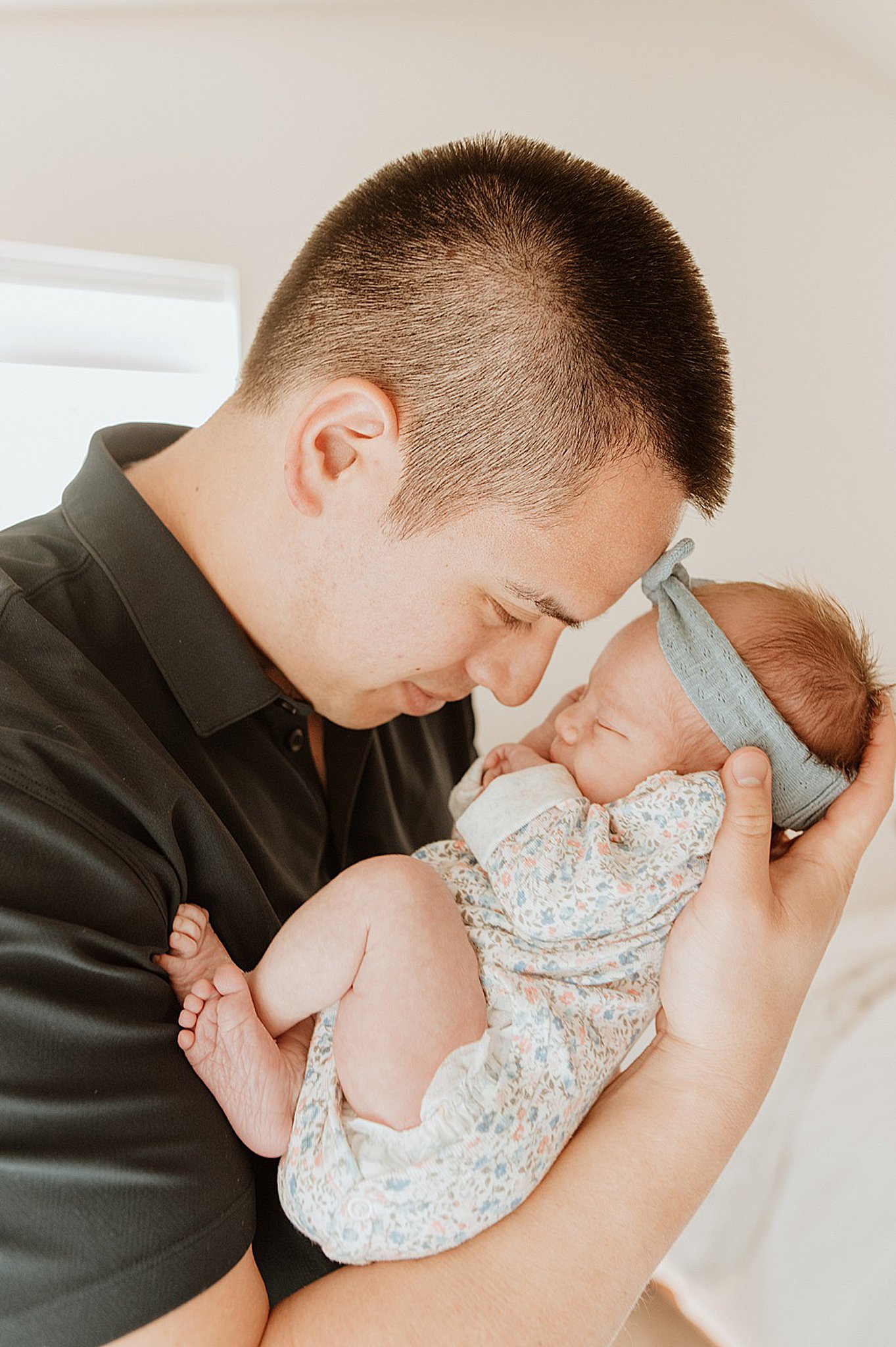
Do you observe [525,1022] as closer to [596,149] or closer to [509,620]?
[509,620]

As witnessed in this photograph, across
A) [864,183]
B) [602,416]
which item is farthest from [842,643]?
[864,183]

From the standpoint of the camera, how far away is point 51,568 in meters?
1.11

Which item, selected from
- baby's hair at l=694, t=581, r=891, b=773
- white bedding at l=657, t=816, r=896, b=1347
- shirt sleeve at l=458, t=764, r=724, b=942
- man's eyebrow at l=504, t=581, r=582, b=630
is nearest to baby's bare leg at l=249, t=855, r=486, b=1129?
shirt sleeve at l=458, t=764, r=724, b=942

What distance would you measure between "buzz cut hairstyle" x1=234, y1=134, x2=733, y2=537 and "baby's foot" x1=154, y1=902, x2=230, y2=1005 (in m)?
0.47

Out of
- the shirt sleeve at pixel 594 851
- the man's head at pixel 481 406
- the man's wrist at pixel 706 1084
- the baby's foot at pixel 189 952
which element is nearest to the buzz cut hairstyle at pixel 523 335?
the man's head at pixel 481 406

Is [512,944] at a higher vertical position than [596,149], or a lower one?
lower

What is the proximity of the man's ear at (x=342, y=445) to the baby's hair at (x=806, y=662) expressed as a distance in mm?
452

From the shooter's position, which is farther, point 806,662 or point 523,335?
point 806,662

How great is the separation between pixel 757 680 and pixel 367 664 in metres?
0.47

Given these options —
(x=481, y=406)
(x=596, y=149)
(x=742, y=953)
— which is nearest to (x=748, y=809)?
(x=742, y=953)

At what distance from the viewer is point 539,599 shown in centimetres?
120

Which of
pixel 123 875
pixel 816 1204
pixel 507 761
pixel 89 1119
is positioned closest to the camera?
pixel 89 1119

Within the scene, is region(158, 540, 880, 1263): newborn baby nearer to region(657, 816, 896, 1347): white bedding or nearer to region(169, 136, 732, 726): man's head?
region(169, 136, 732, 726): man's head

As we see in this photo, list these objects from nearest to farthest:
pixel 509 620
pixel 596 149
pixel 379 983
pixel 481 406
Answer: pixel 379 983, pixel 481 406, pixel 509 620, pixel 596 149
